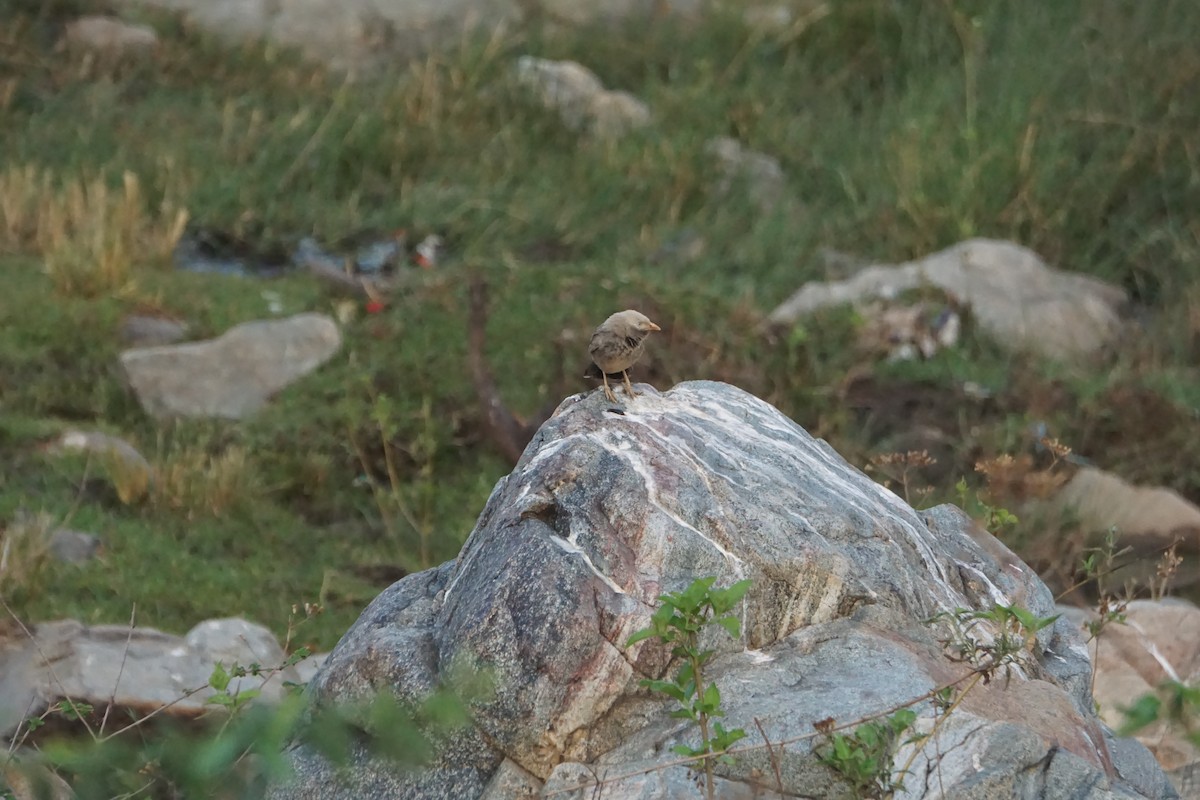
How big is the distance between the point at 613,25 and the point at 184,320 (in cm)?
646

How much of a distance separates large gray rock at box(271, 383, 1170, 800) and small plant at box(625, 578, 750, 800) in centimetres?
14

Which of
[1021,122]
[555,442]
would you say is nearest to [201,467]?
[555,442]

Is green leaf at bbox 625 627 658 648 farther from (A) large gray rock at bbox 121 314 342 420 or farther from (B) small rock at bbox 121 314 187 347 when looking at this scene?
(B) small rock at bbox 121 314 187 347

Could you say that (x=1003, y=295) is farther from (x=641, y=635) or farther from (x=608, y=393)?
(x=641, y=635)

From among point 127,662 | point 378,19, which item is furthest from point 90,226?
point 378,19

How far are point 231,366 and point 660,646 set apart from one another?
18.3 feet

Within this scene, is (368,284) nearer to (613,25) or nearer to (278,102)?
(278,102)

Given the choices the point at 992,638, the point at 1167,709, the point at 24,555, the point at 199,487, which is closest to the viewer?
the point at 1167,709

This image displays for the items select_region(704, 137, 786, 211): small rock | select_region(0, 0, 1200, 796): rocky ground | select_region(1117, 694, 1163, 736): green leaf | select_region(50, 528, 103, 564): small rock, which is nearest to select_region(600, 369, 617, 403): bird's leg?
select_region(0, 0, 1200, 796): rocky ground

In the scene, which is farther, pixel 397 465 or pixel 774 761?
pixel 397 465

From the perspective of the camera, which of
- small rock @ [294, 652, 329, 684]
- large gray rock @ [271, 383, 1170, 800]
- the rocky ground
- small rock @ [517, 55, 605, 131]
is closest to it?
large gray rock @ [271, 383, 1170, 800]

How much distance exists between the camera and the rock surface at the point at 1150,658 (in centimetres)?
512

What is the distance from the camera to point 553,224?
10633mm

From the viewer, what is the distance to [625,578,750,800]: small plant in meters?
2.84
